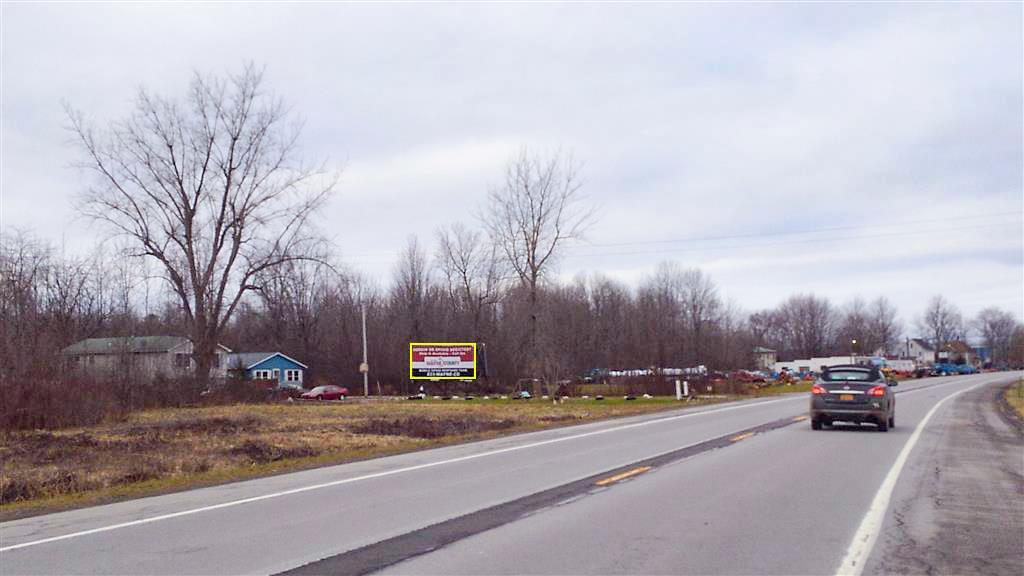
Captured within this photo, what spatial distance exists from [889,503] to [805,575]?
4.64 m

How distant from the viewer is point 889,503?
11953 mm

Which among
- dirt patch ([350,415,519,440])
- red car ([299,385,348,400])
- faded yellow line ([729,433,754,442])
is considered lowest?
red car ([299,385,348,400])

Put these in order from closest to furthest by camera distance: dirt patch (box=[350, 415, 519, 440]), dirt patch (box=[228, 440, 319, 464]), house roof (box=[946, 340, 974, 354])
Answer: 1. dirt patch (box=[228, 440, 319, 464])
2. dirt patch (box=[350, 415, 519, 440])
3. house roof (box=[946, 340, 974, 354])

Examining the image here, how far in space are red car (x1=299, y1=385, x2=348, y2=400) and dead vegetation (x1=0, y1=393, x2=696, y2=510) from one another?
32973mm

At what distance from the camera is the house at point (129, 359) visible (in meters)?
48.9

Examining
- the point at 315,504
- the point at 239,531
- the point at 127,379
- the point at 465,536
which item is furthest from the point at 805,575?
the point at 127,379

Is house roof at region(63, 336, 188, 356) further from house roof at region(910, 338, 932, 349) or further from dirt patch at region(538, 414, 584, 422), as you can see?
house roof at region(910, 338, 932, 349)

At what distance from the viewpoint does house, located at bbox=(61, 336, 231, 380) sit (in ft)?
160

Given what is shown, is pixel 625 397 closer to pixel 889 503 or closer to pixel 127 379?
pixel 127 379

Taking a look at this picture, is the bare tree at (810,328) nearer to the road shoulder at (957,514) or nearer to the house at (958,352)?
the house at (958,352)

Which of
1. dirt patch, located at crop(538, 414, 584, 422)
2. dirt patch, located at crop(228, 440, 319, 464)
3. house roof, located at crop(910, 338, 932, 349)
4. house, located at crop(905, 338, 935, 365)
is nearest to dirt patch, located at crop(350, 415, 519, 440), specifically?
dirt patch, located at crop(538, 414, 584, 422)

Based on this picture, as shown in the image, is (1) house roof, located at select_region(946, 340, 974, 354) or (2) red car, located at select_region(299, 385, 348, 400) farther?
(1) house roof, located at select_region(946, 340, 974, 354)

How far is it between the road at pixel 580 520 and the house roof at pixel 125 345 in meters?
39.1

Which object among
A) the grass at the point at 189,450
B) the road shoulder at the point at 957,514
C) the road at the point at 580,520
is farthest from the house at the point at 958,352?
the road at the point at 580,520
